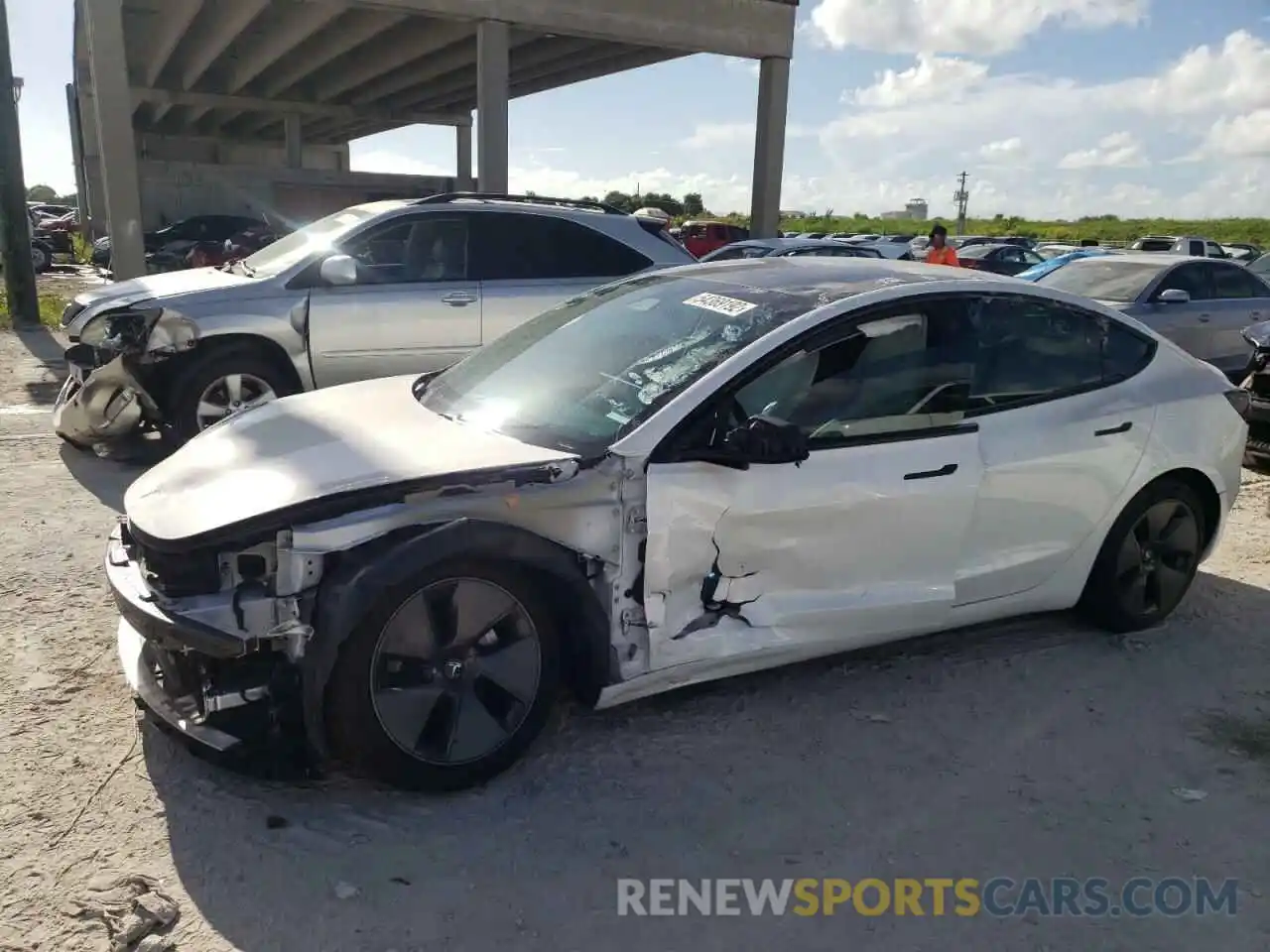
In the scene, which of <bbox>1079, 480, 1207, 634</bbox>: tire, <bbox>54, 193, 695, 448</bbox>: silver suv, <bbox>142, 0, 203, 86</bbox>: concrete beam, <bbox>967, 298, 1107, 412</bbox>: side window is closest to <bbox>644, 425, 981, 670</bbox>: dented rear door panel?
<bbox>967, 298, 1107, 412</bbox>: side window

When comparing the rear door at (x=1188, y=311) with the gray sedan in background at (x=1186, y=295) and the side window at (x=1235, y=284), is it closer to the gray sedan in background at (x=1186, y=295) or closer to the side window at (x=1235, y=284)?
the gray sedan in background at (x=1186, y=295)

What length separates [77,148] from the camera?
41.4m

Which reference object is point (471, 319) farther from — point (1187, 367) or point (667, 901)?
point (667, 901)

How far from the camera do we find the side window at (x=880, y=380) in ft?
11.5

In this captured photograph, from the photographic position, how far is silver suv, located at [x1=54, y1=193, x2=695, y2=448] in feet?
20.8

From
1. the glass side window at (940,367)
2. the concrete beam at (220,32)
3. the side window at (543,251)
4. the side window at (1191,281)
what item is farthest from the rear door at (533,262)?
the concrete beam at (220,32)

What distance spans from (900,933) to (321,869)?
1.53 meters

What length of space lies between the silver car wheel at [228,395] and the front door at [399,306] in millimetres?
388

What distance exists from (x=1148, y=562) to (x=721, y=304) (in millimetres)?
2259

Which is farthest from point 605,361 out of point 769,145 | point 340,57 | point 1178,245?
point 340,57

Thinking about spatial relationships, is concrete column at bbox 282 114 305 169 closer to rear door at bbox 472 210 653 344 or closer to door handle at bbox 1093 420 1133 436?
rear door at bbox 472 210 653 344

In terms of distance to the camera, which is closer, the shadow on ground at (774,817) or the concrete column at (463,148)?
the shadow on ground at (774,817)

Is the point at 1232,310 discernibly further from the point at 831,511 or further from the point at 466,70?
the point at 466,70

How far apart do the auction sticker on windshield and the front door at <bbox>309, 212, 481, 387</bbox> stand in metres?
3.55
